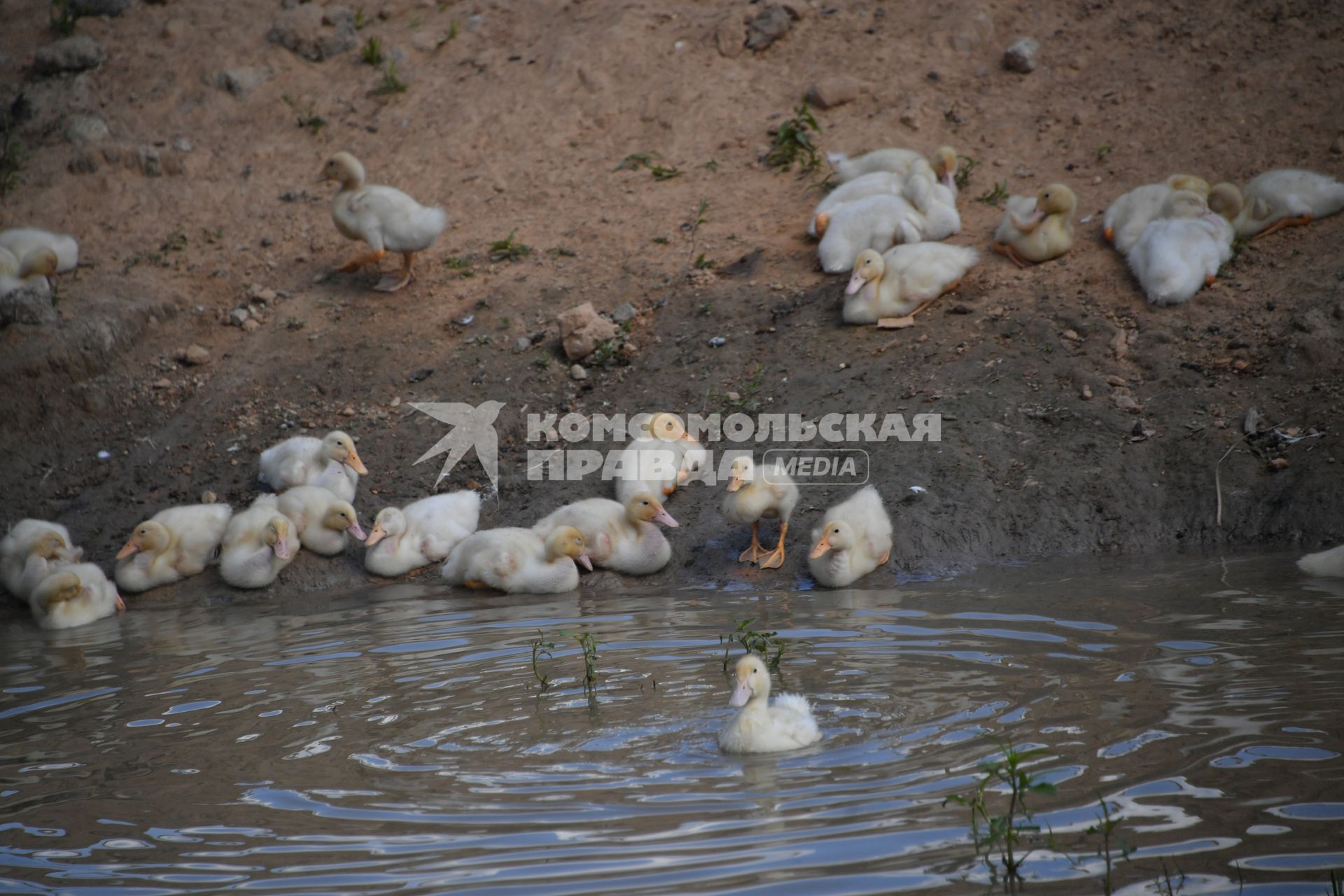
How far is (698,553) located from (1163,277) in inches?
154

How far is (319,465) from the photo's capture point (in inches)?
343

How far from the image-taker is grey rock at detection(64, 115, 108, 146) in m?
12.8

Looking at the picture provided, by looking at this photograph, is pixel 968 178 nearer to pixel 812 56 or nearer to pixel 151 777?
pixel 812 56

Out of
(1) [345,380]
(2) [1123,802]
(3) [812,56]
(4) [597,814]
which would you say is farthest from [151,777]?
(3) [812,56]

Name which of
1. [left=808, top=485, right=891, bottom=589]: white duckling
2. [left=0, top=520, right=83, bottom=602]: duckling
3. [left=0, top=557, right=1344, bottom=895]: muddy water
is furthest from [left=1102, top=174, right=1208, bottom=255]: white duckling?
[left=0, top=520, right=83, bottom=602]: duckling

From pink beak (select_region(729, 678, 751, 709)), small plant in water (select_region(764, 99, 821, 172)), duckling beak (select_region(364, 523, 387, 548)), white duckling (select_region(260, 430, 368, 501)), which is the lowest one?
pink beak (select_region(729, 678, 751, 709))

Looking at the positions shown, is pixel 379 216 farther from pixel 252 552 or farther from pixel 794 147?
pixel 794 147

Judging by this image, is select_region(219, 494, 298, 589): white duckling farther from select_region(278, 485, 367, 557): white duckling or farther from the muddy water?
the muddy water

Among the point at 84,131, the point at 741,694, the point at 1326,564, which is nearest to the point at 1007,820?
the point at 741,694

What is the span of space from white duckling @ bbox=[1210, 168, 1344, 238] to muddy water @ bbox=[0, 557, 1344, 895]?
11.6 ft

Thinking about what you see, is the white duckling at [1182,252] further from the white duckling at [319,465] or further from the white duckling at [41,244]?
the white duckling at [41,244]

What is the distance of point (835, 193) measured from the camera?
10367 mm

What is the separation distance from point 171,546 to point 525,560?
243cm

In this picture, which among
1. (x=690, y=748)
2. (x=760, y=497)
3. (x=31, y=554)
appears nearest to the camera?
(x=690, y=748)
